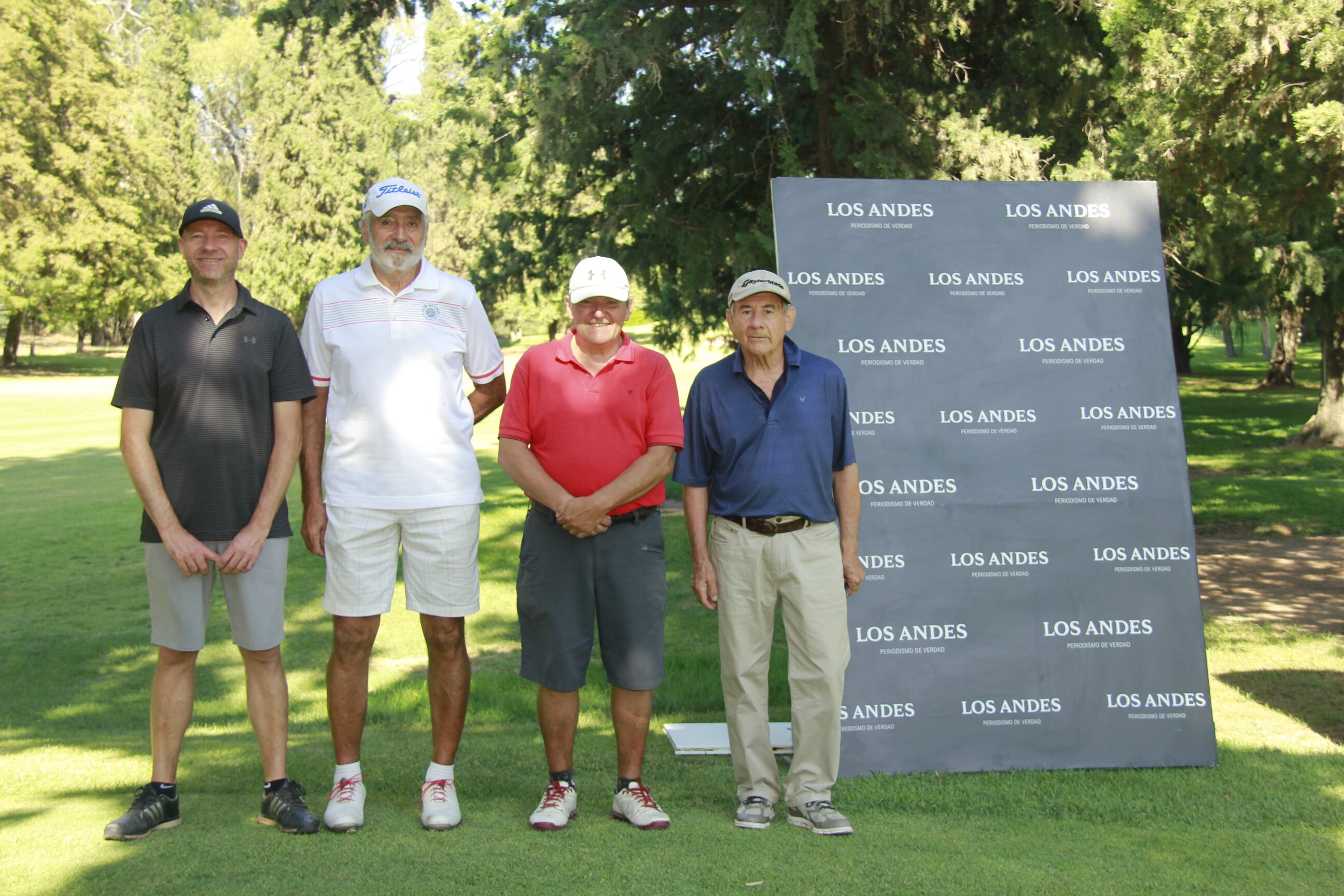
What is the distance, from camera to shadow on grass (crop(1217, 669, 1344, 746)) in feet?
19.0

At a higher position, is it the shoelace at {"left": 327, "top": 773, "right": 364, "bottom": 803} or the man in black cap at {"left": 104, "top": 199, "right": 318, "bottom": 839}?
the man in black cap at {"left": 104, "top": 199, "right": 318, "bottom": 839}

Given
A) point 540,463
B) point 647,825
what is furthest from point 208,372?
point 647,825

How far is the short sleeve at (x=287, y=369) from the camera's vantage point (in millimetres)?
4152

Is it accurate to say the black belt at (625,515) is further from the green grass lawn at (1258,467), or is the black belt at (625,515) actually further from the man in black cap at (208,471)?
the green grass lawn at (1258,467)

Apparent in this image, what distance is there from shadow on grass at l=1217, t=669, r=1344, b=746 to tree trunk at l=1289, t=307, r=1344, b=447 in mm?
14552

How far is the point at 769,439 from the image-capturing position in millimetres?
4328

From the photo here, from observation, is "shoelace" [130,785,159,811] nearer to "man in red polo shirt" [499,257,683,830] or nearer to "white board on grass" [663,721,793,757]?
"man in red polo shirt" [499,257,683,830]

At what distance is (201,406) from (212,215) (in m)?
0.69

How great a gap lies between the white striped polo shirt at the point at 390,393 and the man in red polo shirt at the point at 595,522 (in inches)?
9.2

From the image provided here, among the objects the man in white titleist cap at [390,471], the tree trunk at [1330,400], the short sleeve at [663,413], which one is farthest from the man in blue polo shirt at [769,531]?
the tree trunk at [1330,400]

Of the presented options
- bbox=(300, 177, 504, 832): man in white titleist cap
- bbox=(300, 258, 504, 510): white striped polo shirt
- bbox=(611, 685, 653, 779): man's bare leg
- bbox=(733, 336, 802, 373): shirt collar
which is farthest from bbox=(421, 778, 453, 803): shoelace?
bbox=(733, 336, 802, 373): shirt collar

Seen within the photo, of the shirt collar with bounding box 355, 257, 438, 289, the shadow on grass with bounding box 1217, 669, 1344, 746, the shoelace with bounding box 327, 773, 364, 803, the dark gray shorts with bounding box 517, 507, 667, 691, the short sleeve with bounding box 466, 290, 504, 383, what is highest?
the shirt collar with bounding box 355, 257, 438, 289

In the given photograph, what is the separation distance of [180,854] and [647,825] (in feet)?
5.15

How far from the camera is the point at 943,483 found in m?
5.31
